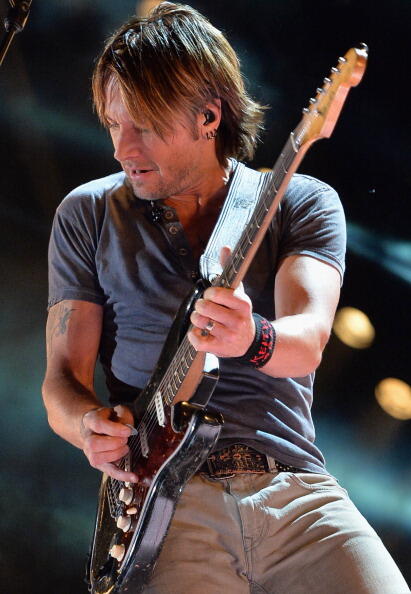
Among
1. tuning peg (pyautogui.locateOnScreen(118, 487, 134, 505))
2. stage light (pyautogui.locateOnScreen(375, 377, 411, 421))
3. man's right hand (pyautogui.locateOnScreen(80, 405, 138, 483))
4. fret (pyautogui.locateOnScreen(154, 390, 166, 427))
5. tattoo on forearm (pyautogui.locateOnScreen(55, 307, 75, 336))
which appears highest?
fret (pyautogui.locateOnScreen(154, 390, 166, 427))

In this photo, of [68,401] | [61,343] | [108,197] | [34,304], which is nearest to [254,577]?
[68,401]

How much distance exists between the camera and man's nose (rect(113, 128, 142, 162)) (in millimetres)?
2199

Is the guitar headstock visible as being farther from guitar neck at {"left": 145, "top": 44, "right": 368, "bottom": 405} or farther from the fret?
the fret

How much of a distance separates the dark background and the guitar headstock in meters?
1.71

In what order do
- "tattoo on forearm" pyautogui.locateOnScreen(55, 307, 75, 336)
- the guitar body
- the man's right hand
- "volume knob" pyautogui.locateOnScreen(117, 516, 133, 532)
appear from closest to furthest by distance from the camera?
the guitar body, "volume knob" pyautogui.locateOnScreen(117, 516, 133, 532), the man's right hand, "tattoo on forearm" pyautogui.locateOnScreen(55, 307, 75, 336)

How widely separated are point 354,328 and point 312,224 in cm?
104

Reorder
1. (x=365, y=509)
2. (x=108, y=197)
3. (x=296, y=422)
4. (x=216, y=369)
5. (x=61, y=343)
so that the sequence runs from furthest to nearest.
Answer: (x=365, y=509) < (x=108, y=197) < (x=61, y=343) < (x=296, y=422) < (x=216, y=369)

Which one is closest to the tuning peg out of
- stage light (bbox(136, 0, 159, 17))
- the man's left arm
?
the man's left arm

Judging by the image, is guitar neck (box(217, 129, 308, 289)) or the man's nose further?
the man's nose

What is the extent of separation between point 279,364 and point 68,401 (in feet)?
2.24

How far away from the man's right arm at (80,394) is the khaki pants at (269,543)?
0.21 m

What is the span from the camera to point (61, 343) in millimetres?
2170

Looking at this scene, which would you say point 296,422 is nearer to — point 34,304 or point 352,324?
point 352,324

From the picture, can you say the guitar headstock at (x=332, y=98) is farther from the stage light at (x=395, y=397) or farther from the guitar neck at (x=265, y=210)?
the stage light at (x=395, y=397)
